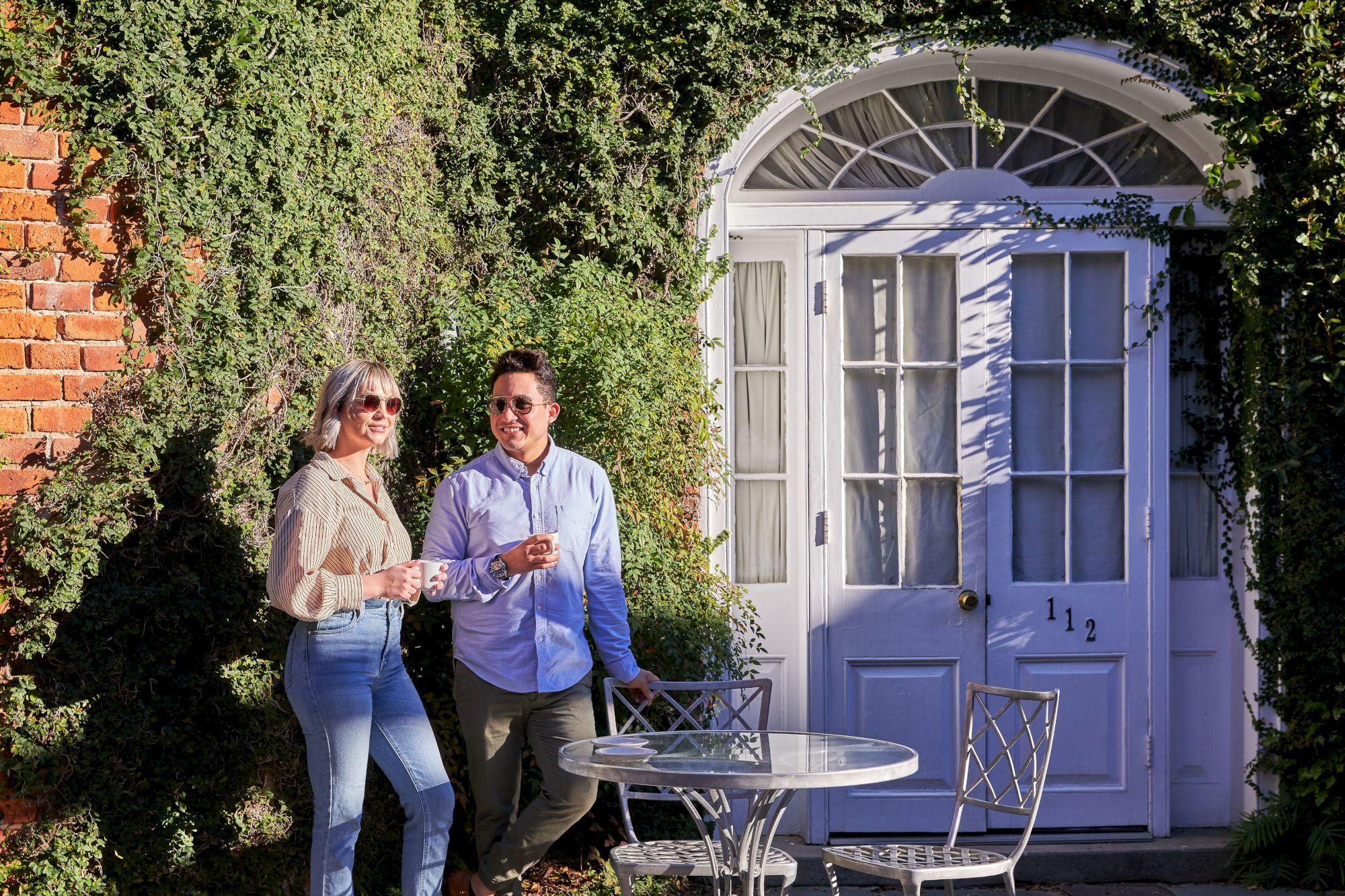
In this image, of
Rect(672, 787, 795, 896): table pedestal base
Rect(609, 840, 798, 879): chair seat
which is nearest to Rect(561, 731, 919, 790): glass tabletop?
Rect(672, 787, 795, 896): table pedestal base

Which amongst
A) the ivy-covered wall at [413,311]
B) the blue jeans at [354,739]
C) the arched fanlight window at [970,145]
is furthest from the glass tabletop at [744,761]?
the arched fanlight window at [970,145]

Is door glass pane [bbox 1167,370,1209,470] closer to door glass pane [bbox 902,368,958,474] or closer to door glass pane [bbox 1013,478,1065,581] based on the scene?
door glass pane [bbox 1013,478,1065,581]

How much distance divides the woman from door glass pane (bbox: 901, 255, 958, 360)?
9.61 feet

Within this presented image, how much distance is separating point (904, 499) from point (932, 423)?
38 centimetres

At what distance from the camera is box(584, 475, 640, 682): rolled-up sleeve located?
3.90 m

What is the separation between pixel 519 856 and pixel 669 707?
3.25ft

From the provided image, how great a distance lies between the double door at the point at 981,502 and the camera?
18.1 ft

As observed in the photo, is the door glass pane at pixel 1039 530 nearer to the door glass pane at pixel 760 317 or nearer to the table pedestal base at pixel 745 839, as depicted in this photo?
the door glass pane at pixel 760 317

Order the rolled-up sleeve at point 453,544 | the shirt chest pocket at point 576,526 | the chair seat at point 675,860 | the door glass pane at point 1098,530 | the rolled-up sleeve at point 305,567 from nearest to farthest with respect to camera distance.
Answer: the rolled-up sleeve at point 305,567, the chair seat at point 675,860, the rolled-up sleeve at point 453,544, the shirt chest pocket at point 576,526, the door glass pane at point 1098,530

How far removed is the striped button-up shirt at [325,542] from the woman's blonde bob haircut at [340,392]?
0.05 metres

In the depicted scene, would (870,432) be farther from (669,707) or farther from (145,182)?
(145,182)

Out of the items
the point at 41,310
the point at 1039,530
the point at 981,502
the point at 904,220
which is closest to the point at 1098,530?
the point at 1039,530

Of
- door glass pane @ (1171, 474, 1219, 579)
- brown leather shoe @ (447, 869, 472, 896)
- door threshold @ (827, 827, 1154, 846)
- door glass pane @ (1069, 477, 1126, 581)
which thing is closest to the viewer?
brown leather shoe @ (447, 869, 472, 896)

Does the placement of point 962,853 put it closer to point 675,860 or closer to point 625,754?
point 675,860
